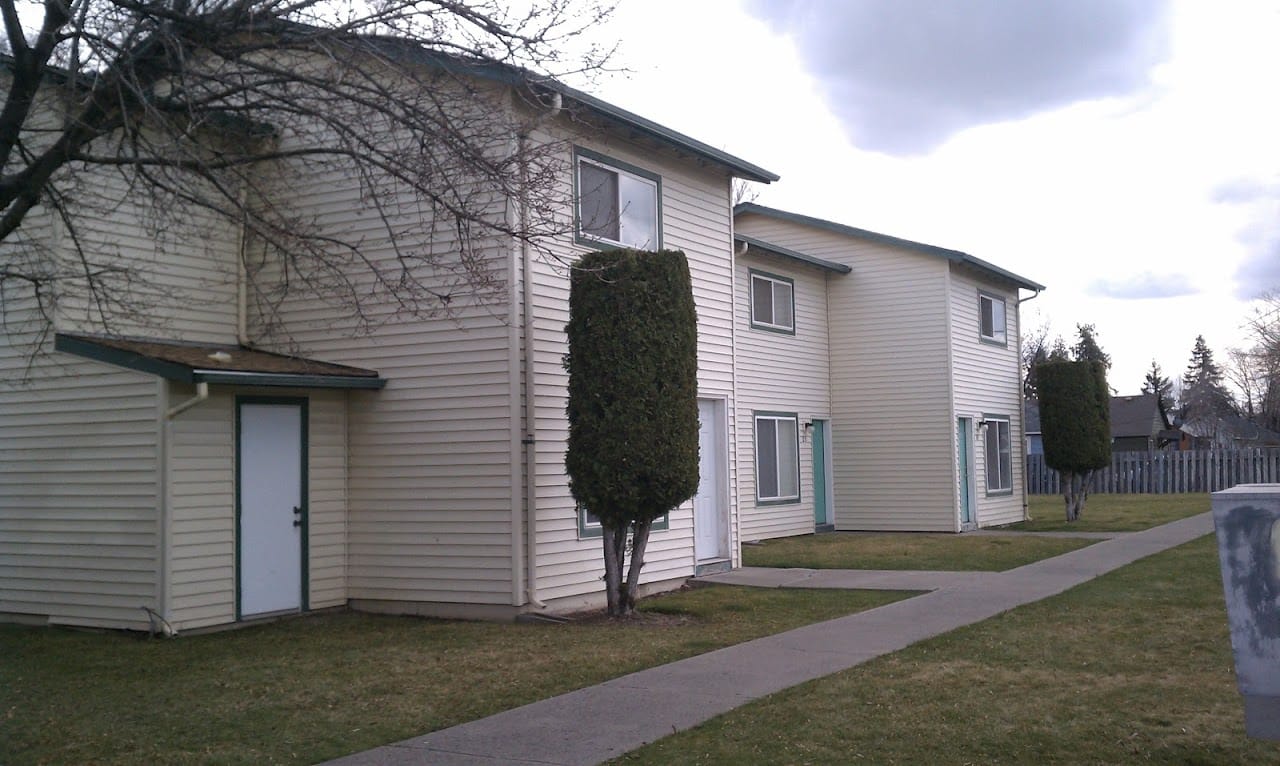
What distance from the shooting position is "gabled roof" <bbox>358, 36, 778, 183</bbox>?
9070 mm

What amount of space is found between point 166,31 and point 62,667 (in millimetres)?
5407

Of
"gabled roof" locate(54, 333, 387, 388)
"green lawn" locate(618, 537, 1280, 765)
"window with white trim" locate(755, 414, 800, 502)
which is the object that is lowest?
"green lawn" locate(618, 537, 1280, 765)

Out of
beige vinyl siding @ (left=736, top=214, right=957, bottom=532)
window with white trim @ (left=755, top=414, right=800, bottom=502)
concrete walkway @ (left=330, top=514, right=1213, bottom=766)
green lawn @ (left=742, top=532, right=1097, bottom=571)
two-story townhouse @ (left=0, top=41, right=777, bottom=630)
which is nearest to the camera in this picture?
concrete walkway @ (left=330, top=514, right=1213, bottom=766)

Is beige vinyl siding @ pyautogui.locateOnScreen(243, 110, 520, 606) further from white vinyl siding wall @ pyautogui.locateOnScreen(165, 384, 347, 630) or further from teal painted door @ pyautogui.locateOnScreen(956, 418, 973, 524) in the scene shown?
teal painted door @ pyautogui.locateOnScreen(956, 418, 973, 524)

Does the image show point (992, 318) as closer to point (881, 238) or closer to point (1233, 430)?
point (881, 238)

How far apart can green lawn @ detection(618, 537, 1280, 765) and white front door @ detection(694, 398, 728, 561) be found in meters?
5.15

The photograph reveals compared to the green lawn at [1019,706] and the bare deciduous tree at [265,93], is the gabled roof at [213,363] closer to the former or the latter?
the bare deciduous tree at [265,93]

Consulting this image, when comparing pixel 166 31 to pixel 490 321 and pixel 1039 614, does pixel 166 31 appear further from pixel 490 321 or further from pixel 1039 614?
pixel 1039 614

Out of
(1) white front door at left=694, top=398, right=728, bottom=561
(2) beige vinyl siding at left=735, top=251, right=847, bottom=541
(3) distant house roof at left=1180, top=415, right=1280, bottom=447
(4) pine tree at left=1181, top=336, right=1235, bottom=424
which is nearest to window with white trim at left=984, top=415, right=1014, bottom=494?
(2) beige vinyl siding at left=735, top=251, right=847, bottom=541

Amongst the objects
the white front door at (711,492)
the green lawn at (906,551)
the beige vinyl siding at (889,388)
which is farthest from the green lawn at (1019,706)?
the beige vinyl siding at (889,388)

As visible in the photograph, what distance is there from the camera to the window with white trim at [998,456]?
978 inches

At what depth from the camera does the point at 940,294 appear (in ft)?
74.0

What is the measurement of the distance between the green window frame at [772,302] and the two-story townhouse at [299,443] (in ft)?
25.0

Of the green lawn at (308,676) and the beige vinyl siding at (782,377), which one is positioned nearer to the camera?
the green lawn at (308,676)
